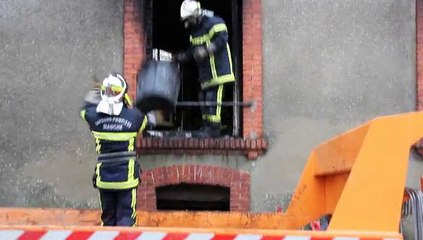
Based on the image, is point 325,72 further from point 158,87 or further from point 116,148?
point 116,148

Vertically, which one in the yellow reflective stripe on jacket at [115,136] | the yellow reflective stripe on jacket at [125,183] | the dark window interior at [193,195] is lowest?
the dark window interior at [193,195]

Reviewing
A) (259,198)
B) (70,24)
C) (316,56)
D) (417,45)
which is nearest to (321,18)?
(316,56)

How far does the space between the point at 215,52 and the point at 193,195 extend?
73.4 inches

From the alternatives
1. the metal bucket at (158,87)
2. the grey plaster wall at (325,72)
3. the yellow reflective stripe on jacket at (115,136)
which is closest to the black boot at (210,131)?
the grey plaster wall at (325,72)

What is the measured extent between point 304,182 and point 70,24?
15.2 ft

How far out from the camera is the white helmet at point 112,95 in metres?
5.73

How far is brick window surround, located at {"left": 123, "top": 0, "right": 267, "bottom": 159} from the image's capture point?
8633 mm

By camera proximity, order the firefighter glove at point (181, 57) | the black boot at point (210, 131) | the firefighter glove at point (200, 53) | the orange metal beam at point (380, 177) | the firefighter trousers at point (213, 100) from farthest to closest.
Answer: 1. the black boot at point (210, 131)
2. the firefighter trousers at point (213, 100)
3. the firefighter glove at point (181, 57)
4. the firefighter glove at point (200, 53)
5. the orange metal beam at point (380, 177)

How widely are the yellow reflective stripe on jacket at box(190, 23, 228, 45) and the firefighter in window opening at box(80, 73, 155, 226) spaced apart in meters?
2.60

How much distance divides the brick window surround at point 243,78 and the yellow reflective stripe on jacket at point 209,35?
2.27ft

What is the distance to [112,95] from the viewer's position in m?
5.74

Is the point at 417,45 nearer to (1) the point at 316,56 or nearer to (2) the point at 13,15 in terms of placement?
(1) the point at 316,56

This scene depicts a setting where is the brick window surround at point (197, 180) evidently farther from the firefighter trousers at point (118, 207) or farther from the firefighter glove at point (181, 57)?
the firefighter trousers at point (118, 207)

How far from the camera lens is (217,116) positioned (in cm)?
864
